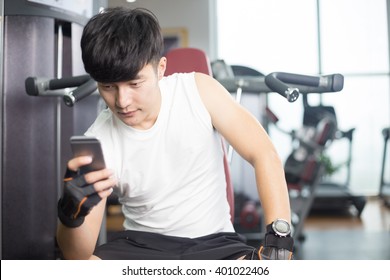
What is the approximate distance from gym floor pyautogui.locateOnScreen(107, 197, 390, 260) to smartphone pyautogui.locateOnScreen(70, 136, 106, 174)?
0.99 meters

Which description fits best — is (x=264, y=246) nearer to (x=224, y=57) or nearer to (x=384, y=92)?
(x=224, y=57)

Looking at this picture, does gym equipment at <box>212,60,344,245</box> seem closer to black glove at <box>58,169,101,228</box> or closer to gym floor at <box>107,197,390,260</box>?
gym floor at <box>107,197,390,260</box>

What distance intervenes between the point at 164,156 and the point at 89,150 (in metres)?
0.28

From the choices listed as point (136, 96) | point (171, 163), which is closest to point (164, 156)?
point (171, 163)

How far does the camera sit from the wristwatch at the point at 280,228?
2.74 feet

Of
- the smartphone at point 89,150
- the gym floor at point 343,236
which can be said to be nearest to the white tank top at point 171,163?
the smartphone at point 89,150

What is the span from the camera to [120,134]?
968 mm

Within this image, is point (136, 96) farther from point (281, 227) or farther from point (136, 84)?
point (281, 227)

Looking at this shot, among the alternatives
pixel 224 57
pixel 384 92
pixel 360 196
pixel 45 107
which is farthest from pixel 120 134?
pixel 360 196

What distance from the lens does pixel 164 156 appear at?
975 millimetres

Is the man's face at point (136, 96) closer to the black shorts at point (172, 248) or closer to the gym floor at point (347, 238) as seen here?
the black shorts at point (172, 248)

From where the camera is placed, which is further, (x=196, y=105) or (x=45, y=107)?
(x=45, y=107)

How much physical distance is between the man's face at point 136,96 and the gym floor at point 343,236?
82 centimetres
